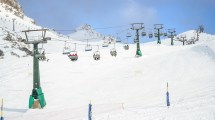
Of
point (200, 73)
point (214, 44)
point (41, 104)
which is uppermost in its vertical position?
point (214, 44)

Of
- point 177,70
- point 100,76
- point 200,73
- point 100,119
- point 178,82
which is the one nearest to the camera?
point 100,119

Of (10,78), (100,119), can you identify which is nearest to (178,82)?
(100,119)

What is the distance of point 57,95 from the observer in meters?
39.0

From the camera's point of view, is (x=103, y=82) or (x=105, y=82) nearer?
(x=105, y=82)

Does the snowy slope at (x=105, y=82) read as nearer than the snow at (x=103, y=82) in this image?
No

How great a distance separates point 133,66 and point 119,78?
6.51 metres

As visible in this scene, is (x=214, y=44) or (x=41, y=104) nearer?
(x=41, y=104)

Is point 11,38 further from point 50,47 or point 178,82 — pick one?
point 178,82

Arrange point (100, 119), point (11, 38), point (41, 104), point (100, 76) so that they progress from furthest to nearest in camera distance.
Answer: point (11, 38), point (100, 76), point (41, 104), point (100, 119)

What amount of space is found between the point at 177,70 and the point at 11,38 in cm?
6839

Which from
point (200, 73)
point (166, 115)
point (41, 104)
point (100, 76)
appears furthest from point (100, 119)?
point (100, 76)

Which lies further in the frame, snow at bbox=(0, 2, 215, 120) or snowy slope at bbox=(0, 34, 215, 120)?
snowy slope at bbox=(0, 34, 215, 120)

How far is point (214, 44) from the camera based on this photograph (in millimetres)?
49000

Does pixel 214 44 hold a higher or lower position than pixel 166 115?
higher
